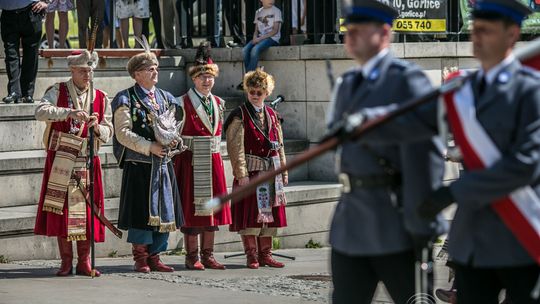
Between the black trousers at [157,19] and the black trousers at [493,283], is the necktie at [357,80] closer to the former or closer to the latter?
the black trousers at [493,283]

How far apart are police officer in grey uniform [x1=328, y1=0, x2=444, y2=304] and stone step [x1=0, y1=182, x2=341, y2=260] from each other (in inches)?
231

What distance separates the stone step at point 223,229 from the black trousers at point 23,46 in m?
1.88

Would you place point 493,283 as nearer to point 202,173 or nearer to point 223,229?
point 202,173

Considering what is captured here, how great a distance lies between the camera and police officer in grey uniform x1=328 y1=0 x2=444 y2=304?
598 centimetres

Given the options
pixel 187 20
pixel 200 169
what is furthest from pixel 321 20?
pixel 200 169

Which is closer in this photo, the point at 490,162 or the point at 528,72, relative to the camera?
the point at 490,162

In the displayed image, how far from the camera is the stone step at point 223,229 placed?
38.1 feet

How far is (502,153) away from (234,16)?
1141 centimetres

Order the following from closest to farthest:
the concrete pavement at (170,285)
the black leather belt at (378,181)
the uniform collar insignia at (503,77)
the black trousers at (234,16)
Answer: the uniform collar insignia at (503,77) → the black leather belt at (378,181) → the concrete pavement at (170,285) → the black trousers at (234,16)

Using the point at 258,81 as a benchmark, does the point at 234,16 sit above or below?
above

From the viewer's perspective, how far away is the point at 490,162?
5.78 m

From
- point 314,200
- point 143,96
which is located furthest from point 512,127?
point 314,200

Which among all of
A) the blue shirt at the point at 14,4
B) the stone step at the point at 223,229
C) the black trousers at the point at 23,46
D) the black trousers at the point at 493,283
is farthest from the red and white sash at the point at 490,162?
the blue shirt at the point at 14,4

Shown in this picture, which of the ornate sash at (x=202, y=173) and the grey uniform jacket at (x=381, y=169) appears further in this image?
the ornate sash at (x=202, y=173)
